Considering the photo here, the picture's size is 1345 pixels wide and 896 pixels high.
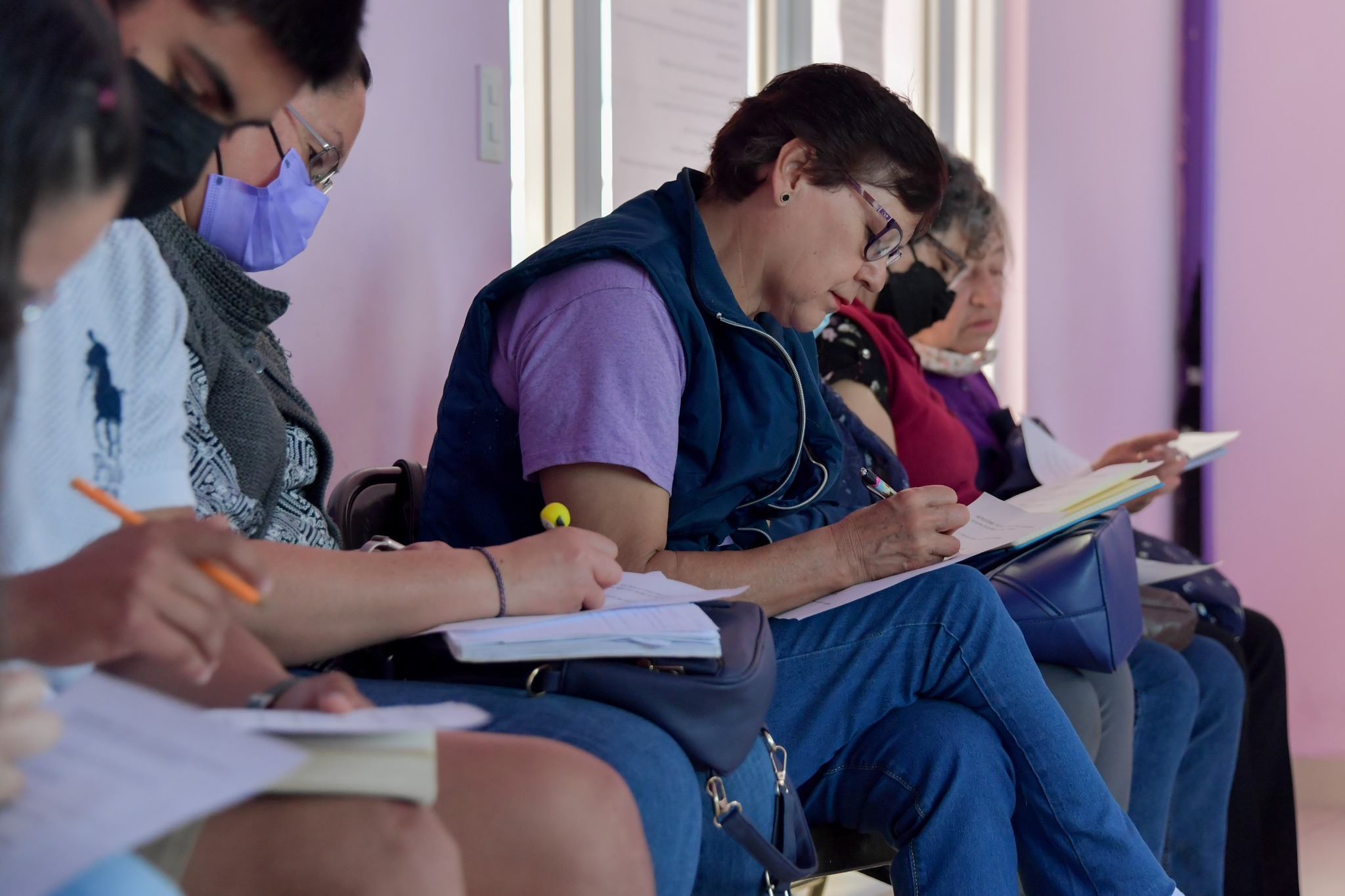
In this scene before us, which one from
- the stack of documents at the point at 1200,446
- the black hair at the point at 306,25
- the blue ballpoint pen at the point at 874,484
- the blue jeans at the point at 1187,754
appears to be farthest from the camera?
the stack of documents at the point at 1200,446

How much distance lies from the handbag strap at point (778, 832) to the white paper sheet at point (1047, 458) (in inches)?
49.5

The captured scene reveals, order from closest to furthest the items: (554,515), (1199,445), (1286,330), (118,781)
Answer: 1. (118,781)
2. (554,515)
3. (1199,445)
4. (1286,330)

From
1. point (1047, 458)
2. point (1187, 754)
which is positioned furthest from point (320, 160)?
point (1187, 754)

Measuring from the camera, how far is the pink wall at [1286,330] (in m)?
3.58

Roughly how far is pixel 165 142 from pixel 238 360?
48 centimetres

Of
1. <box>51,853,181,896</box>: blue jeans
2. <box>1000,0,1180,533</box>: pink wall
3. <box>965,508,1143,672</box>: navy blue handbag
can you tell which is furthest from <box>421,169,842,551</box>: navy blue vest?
<box>1000,0,1180,533</box>: pink wall

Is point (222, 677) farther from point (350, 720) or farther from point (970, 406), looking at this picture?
point (970, 406)

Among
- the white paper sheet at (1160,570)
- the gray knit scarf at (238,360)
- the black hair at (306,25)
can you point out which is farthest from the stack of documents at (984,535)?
the black hair at (306,25)

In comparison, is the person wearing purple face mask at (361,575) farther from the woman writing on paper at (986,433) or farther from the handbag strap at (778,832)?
the woman writing on paper at (986,433)

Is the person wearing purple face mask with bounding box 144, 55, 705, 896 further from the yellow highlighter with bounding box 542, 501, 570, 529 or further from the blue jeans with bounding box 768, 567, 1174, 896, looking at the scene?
the blue jeans with bounding box 768, 567, 1174, 896

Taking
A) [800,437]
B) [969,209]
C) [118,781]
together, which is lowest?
[118,781]

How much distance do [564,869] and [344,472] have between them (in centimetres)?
133

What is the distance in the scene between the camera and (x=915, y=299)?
2611 mm

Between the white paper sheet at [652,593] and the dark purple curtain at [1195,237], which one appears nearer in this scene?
the white paper sheet at [652,593]
